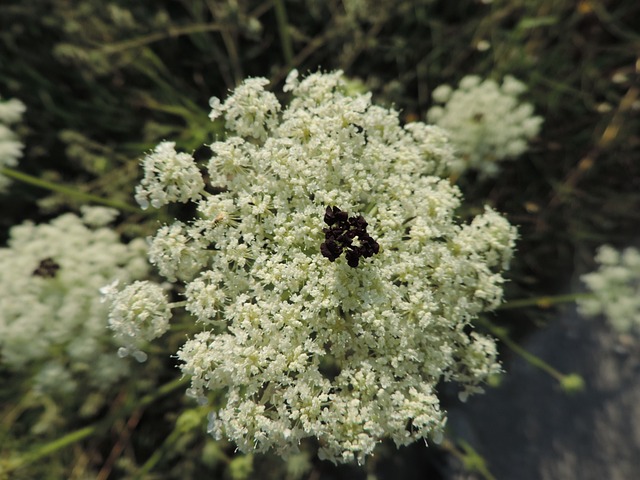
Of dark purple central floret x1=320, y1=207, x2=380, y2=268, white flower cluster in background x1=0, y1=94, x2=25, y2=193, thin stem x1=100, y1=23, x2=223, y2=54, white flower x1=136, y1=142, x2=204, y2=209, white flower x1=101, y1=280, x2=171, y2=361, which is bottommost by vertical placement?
white flower x1=101, y1=280, x2=171, y2=361

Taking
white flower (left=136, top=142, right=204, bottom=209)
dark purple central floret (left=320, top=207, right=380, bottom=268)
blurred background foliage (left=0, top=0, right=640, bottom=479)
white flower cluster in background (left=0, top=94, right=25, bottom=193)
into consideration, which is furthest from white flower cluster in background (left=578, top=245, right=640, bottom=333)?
white flower cluster in background (left=0, top=94, right=25, bottom=193)

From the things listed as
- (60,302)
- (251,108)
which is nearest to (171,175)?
(251,108)

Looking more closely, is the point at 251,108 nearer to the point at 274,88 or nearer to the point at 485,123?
the point at 274,88

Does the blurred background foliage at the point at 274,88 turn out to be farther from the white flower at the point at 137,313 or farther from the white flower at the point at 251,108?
the white flower at the point at 137,313

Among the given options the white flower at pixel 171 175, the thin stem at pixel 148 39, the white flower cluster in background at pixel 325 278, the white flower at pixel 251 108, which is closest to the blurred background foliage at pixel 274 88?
the thin stem at pixel 148 39

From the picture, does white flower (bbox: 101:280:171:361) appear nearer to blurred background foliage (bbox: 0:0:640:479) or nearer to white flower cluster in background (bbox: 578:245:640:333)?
blurred background foliage (bbox: 0:0:640:479)

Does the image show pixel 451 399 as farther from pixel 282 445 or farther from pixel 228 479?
pixel 282 445
